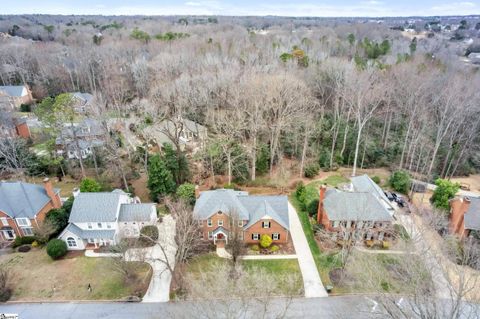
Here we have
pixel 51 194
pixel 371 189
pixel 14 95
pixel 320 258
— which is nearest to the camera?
pixel 320 258

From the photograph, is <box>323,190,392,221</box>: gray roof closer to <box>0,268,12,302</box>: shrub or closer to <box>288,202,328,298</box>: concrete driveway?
<box>288,202,328,298</box>: concrete driveway

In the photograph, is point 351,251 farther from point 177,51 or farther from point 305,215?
point 177,51

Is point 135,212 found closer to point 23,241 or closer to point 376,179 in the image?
point 23,241

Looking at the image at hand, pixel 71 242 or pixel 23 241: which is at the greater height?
pixel 71 242

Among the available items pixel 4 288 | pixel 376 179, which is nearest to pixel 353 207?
pixel 376 179

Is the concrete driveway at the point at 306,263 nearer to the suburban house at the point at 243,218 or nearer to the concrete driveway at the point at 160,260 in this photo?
the suburban house at the point at 243,218

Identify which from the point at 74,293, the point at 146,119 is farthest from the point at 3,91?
the point at 74,293

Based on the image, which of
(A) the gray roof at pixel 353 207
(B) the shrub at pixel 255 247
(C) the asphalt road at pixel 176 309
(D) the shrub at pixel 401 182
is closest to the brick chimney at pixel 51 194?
(C) the asphalt road at pixel 176 309

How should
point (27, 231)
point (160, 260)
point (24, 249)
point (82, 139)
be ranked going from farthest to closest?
1. point (82, 139)
2. point (27, 231)
3. point (24, 249)
4. point (160, 260)
